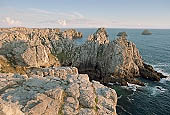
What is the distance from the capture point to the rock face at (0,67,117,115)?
2109cm

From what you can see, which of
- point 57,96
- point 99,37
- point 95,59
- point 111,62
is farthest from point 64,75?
point 99,37

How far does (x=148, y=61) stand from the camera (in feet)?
366

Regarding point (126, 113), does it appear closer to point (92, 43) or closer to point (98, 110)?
point (98, 110)

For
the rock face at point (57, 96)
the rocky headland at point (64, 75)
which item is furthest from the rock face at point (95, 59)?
the rock face at point (57, 96)

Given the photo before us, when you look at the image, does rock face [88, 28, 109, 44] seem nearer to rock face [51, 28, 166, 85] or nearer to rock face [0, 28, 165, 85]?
rock face [0, 28, 165, 85]

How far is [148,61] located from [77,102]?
98.4 metres

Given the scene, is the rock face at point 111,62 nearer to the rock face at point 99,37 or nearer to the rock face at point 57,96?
the rock face at point 99,37

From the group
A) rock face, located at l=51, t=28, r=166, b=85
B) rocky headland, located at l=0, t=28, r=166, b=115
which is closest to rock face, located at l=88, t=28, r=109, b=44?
rocky headland, located at l=0, t=28, r=166, b=115

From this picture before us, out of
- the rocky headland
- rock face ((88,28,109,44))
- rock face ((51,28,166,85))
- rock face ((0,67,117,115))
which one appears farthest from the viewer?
rock face ((88,28,109,44))

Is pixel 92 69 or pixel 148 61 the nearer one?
pixel 92 69

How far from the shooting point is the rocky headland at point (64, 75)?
72.0 feet

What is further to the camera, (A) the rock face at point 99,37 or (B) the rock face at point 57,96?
(A) the rock face at point 99,37

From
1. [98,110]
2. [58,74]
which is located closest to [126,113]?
[58,74]

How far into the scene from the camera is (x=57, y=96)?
2278 centimetres
